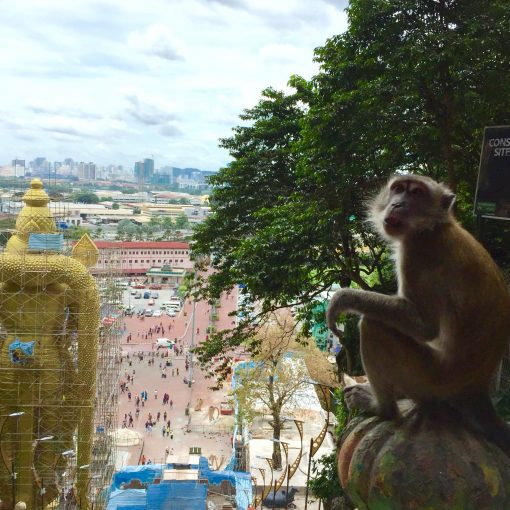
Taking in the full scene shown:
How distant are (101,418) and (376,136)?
9454mm

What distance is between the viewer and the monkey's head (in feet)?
9.08

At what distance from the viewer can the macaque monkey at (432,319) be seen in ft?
8.31

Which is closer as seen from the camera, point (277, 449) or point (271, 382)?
point (277, 449)

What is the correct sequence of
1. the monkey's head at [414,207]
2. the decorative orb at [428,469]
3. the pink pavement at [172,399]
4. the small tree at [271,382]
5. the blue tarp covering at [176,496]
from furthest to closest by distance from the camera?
the pink pavement at [172,399]
the small tree at [271,382]
the blue tarp covering at [176,496]
the monkey's head at [414,207]
the decorative orb at [428,469]

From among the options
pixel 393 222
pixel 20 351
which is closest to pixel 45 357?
pixel 20 351

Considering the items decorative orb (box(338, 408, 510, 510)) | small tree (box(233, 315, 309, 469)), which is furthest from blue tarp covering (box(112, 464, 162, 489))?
decorative orb (box(338, 408, 510, 510))

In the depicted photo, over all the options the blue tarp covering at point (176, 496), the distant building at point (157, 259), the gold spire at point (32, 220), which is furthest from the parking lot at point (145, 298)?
the gold spire at point (32, 220)

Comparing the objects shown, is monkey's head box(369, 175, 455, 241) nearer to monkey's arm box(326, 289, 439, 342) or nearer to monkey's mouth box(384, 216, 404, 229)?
monkey's mouth box(384, 216, 404, 229)

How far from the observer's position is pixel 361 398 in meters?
2.80

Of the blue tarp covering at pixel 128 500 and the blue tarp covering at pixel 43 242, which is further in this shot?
the blue tarp covering at pixel 128 500

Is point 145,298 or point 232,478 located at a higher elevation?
point 145,298

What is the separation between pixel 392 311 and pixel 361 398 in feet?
1.54

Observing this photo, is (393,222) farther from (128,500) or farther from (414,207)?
(128,500)

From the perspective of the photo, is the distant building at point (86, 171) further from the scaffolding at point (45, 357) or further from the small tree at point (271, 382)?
the scaffolding at point (45, 357)
